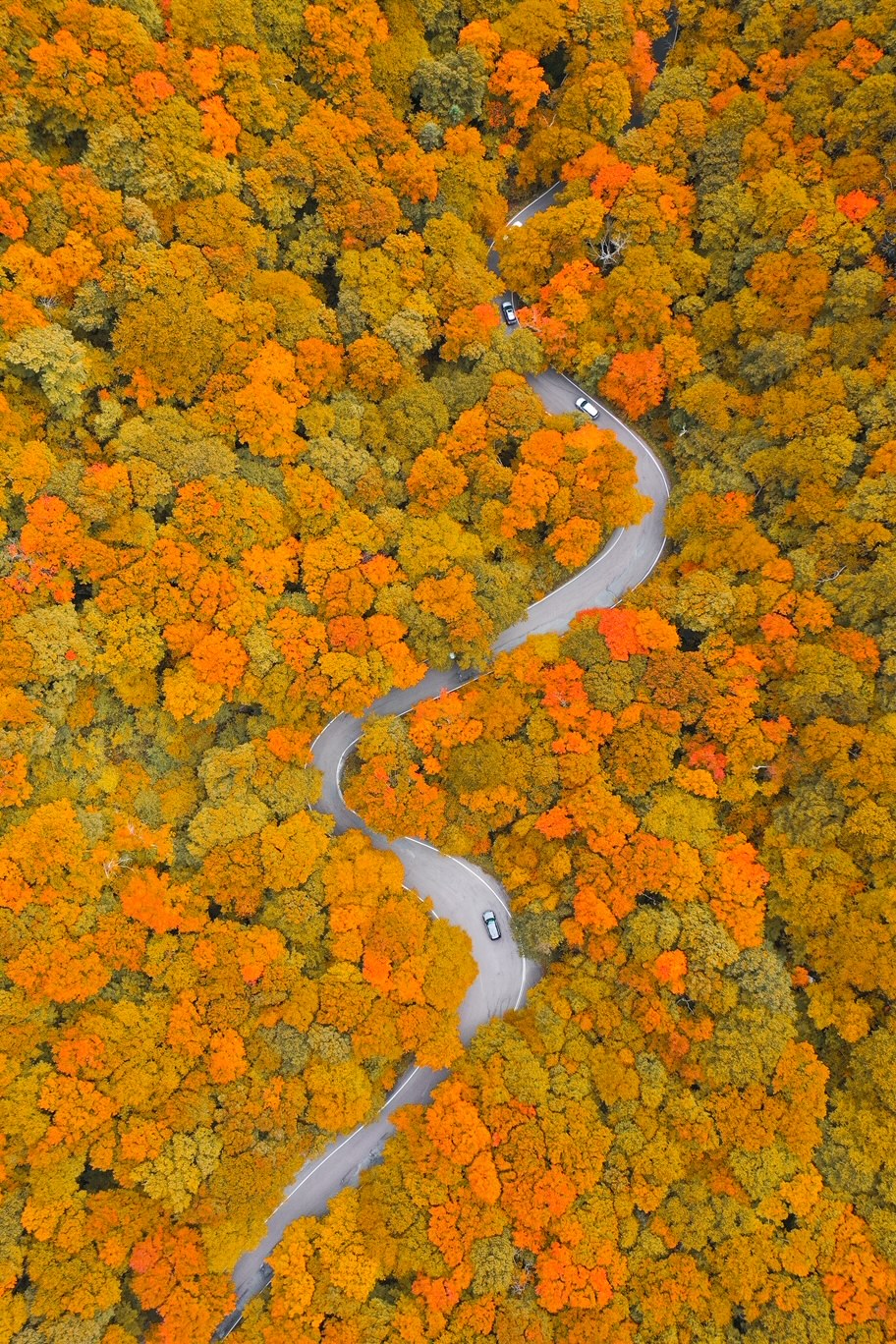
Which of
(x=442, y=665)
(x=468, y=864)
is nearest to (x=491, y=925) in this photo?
(x=468, y=864)

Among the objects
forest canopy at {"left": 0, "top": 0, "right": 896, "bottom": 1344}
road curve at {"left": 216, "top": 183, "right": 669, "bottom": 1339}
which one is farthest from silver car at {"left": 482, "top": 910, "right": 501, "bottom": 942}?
forest canopy at {"left": 0, "top": 0, "right": 896, "bottom": 1344}

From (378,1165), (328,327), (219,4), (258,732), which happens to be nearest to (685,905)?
(378,1165)

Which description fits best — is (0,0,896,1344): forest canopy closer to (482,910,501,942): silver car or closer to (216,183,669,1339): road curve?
(216,183,669,1339): road curve

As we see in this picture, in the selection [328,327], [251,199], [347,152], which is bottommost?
[328,327]

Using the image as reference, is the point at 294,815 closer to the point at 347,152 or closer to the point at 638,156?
the point at 347,152

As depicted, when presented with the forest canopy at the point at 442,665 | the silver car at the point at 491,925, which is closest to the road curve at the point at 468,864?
the silver car at the point at 491,925

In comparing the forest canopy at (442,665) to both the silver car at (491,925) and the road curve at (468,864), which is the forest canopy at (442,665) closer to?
the road curve at (468,864)
